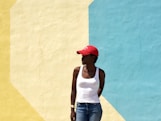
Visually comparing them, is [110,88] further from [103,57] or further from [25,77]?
[25,77]

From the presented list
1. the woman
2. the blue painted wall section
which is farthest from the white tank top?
the blue painted wall section

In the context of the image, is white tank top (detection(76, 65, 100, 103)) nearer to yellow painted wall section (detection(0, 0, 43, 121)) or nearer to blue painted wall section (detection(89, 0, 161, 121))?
blue painted wall section (detection(89, 0, 161, 121))

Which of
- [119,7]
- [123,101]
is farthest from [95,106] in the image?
[119,7]

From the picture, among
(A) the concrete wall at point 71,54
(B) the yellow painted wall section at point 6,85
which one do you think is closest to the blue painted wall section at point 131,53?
(A) the concrete wall at point 71,54

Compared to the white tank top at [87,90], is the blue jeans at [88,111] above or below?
below

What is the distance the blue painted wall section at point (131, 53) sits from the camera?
23.1ft

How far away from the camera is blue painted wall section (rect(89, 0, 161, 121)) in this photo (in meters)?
7.04

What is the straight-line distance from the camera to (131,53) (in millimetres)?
7152

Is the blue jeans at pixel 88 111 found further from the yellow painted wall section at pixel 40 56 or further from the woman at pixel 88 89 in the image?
the yellow painted wall section at pixel 40 56

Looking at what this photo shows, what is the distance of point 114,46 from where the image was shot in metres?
7.24

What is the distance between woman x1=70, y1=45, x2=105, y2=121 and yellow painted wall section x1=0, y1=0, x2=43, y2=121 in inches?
97.6

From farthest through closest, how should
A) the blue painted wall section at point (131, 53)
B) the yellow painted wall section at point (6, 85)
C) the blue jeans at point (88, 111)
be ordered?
the yellow painted wall section at point (6, 85) → the blue painted wall section at point (131, 53) → the blue jeans at point (88, 111)

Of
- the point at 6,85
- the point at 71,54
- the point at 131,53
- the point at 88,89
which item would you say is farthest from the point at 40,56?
the point at 88,89

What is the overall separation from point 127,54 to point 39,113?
5.79 ft
